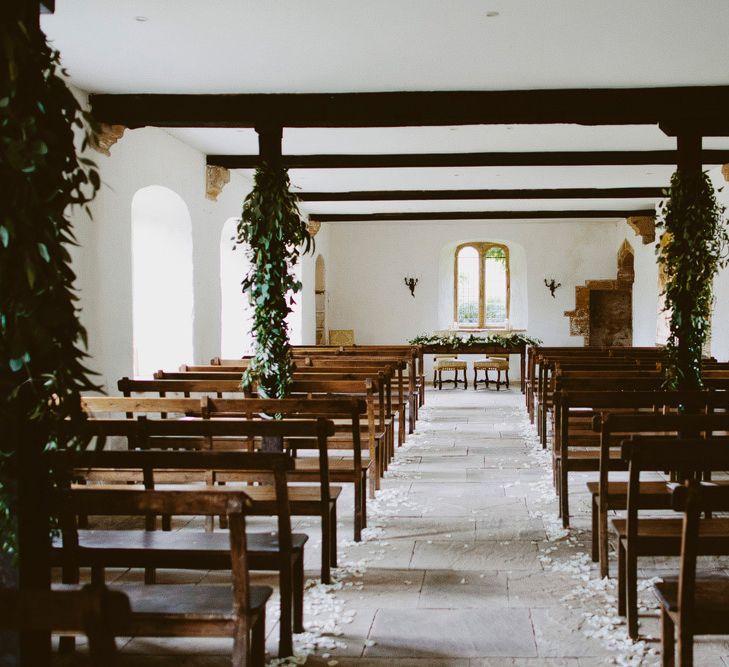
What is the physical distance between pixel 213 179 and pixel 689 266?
5829 mm

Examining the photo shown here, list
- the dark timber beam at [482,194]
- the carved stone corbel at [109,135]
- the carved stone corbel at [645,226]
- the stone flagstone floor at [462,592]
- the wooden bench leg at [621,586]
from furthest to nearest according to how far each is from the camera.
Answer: the carved stone corbel at [645,226], the dark timber beam at [482,194], the carved stone corbel at [109,135], the wooden bench leg at [621,586], the stone flagstone floor at [462,592]

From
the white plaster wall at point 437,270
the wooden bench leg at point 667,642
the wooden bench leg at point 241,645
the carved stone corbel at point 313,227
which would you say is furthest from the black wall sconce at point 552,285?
the wooden bench leg at point 241,645

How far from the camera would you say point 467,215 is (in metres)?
15.5

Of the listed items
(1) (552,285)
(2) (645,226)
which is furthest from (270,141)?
(1) (552,285)

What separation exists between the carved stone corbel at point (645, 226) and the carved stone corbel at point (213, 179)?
8.04m

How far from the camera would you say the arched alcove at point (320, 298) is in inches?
654

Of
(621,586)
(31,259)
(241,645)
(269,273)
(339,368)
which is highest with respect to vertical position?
(269,273)

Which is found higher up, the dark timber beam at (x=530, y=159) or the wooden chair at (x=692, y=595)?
the dark timber beam at (x=530, y=159)

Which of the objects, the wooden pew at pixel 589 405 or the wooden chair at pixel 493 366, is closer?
the wooden pew at pixel 589 405

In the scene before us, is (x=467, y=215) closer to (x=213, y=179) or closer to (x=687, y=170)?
(x=213, y=179)

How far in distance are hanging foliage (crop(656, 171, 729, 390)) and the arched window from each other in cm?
1031

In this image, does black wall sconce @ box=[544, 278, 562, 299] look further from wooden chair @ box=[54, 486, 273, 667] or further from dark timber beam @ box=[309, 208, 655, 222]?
wooden chair @ box=[54, 486, 273, 667]

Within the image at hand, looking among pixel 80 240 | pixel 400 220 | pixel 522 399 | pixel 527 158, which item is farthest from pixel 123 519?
pixel 400 220

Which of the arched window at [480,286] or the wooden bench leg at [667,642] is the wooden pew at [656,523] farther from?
the arched window at [480,286]
